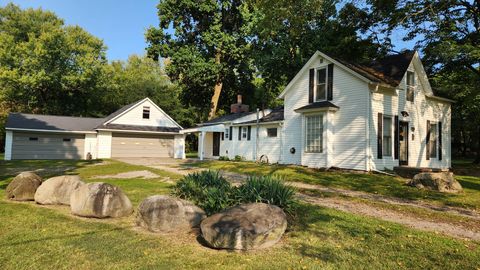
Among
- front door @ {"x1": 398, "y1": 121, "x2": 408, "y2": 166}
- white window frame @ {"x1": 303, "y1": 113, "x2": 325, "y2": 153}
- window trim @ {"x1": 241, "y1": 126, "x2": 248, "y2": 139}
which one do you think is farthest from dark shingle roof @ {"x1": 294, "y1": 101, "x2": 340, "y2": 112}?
window trim @ {"x1": 241, "y1": 126, "x2": 248, "y2": 139}

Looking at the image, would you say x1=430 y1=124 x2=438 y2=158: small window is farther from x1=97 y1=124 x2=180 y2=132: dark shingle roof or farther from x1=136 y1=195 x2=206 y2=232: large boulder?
x1=97 y1=124 x2=180 y2=132: dark shingle roof

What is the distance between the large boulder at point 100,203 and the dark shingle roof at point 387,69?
1252 centimetres

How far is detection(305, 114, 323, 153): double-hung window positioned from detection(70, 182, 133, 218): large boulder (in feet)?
39.6

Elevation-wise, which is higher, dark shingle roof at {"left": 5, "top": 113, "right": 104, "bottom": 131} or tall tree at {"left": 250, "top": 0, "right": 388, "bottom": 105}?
tall tree at {"left": 250, "top": 0, "right": 388, "bottom": 105}

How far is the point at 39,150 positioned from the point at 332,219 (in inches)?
1066

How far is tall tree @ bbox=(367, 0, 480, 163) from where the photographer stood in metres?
19.3

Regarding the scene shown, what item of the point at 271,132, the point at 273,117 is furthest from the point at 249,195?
the point at 273,117

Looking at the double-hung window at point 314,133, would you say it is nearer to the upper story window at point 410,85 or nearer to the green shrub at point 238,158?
the upper story window at point 410,85

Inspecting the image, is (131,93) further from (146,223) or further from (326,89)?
(146,223)

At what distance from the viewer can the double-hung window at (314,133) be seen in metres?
17.4

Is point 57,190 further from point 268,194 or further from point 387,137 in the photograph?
point 387,137

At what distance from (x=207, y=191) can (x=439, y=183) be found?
8.23m

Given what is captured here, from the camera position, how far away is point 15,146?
25922mm

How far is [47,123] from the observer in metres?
28.1
